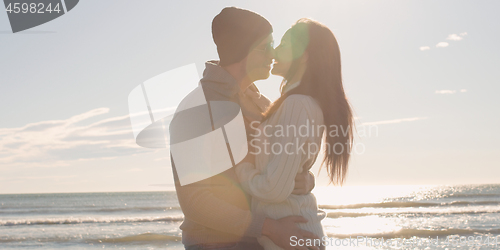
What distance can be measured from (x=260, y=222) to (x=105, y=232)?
1325 cm


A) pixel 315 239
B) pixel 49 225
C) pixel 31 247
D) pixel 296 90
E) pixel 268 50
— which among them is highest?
pixel 268 50

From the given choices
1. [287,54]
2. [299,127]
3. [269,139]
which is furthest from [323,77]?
[269,139]

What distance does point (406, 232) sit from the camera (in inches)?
503

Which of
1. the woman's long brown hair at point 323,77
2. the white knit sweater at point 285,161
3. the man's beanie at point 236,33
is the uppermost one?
the man's beanie at point 236,33

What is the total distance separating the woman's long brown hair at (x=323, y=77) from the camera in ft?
7.77

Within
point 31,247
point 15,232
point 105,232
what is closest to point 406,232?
point 105,232

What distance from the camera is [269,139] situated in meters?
2.25

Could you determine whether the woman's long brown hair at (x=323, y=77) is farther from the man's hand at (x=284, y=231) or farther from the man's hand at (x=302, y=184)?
the man's hand at (x=284, y=231)

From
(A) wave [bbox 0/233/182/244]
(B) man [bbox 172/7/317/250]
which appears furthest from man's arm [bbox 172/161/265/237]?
(A) wave [bbox 0/233/182/244]

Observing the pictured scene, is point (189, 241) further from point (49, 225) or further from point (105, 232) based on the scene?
point (49, 225)

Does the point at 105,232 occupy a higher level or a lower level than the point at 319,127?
lower

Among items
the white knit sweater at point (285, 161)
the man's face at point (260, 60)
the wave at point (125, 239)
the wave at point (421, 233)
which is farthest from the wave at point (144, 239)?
the white knit sweater at point (285, 161)

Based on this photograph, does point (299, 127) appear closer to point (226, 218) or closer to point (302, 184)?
point (302, 184)

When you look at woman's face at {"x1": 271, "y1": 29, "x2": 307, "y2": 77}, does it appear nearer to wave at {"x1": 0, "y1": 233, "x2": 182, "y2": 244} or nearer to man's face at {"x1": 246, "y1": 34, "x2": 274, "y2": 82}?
man's face at {"x1": 246, "y1": 34, "x2": 274, "y2": 82}
